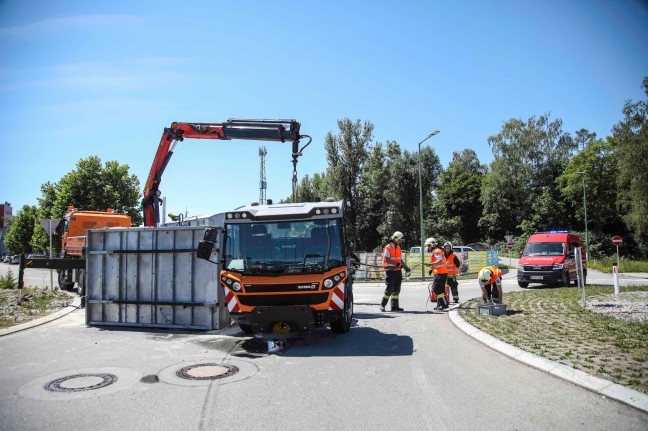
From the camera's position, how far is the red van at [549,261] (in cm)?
1780

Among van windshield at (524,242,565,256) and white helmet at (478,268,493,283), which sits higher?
van windshield at (524,242,565,256)

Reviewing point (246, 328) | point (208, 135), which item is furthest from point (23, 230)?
point (246, 328)

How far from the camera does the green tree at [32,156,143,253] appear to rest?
41250 millimetres

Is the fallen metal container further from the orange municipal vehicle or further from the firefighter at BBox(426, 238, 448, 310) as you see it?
the firefighter at BBox(426, 238, 448, 310)

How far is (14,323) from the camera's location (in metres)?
10.3

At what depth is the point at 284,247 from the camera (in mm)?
8016

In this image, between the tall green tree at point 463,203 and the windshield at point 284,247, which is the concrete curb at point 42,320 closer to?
the windshield at point 284,247

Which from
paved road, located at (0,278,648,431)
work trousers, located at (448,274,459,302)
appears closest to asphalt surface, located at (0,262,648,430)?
paved road, located at (0,278,648,431)

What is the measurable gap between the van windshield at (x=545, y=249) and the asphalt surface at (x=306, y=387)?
12064 mm

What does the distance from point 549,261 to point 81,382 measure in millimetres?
17149

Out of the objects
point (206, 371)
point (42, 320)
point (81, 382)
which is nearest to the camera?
point (81, 382)

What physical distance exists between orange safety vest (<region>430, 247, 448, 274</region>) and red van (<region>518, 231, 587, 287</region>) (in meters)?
8.16

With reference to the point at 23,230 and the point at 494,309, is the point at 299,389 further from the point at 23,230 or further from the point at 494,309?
the point at 23,230

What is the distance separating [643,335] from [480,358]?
2.98 meters
